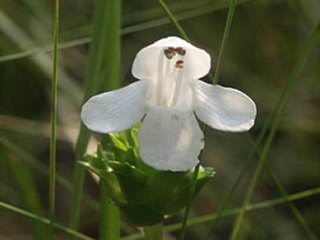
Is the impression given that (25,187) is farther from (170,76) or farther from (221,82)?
(221,82)

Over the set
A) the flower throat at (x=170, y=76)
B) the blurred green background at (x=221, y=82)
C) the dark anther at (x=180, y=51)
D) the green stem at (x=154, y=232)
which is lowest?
the green stem at (x=154, y=232)

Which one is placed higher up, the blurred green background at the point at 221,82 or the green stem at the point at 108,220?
the blurred green background at the point at 221,82

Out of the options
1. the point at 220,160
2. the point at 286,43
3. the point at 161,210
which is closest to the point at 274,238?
the point at 220,160

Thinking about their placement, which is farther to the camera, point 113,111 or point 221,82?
point 221,82

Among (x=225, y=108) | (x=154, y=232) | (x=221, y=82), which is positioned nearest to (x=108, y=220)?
(x=154, y=232)

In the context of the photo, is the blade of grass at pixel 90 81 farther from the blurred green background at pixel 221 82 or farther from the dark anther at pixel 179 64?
the blurred green background at pixel 221 82

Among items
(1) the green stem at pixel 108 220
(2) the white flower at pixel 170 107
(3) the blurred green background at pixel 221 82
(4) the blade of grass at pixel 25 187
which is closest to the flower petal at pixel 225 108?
(2) the white flower at pixel 170 107

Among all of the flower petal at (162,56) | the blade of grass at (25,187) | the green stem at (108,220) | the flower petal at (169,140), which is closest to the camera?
the flower petal at (169,140)

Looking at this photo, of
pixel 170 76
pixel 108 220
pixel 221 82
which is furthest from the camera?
pixel 221 82
